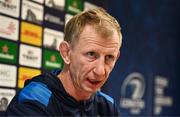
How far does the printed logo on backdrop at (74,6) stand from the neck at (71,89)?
49.3 inches

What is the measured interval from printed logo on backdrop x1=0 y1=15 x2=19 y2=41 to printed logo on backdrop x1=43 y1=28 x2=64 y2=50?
0.25m

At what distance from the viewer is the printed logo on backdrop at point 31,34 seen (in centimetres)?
196

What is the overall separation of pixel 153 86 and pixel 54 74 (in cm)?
212

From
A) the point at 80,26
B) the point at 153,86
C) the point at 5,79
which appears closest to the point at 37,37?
the point at 5,79

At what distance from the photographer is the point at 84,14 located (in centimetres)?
107

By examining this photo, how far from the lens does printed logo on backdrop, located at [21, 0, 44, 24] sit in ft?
6.47

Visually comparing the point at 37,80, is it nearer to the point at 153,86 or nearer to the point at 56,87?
the point at 56,87

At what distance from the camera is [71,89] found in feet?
3.71

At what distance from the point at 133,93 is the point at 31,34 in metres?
1.21

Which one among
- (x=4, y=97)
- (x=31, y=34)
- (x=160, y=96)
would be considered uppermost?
(x=31, y=34)

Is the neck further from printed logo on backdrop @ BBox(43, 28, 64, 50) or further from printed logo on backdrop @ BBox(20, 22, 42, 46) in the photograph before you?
printed logo on backdrop @ BBox(43, 28, 64, 50)

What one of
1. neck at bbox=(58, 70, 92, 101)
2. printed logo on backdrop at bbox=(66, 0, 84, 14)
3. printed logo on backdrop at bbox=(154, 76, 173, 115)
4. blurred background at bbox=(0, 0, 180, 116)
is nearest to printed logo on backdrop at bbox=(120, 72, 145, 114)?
blurred background at bbox=(0, 0, 180, 116)

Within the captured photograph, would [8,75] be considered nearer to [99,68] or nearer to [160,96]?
[99,68]

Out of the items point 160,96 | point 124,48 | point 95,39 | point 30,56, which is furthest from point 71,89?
point 160,96
